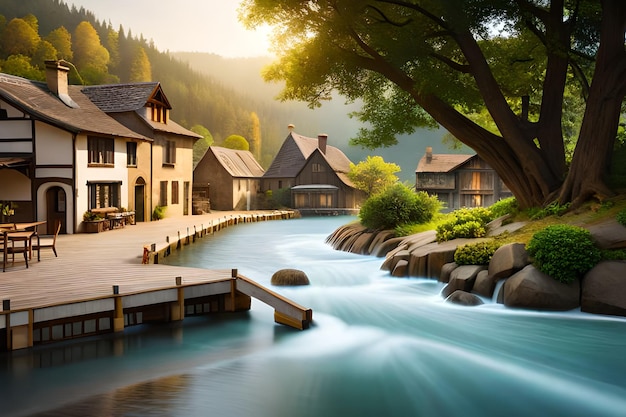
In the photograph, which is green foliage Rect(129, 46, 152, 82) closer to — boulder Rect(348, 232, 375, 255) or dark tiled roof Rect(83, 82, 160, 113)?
dark tiled roof Rect(83, 82, 160, 113)

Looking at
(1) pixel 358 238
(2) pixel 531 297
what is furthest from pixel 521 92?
(2) pixel 531 297

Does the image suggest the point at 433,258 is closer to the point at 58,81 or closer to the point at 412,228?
the point at 412,228

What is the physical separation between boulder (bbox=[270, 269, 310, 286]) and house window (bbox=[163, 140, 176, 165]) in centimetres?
2432

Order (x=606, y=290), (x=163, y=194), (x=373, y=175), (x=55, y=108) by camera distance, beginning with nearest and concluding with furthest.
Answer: (x=606, y=290) → (x=55, y=108) → (x=163, y=194) → (x=373, y=175)

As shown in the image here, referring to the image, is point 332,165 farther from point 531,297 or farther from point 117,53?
point 117,53

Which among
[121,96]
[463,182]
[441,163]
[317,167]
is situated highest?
[121,96]

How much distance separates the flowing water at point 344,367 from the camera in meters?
9.16

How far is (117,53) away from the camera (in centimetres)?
12762

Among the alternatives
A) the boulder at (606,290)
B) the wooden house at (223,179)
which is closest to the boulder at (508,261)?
the boulder at (606,290)

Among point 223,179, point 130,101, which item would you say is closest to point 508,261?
point 130,101

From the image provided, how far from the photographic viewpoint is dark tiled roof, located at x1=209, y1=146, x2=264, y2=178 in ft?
190

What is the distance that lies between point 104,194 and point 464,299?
22992 mm

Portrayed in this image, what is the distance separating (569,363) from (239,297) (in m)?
8.14

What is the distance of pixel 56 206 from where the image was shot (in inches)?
1115
